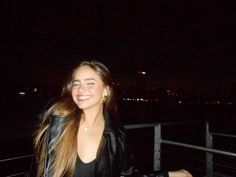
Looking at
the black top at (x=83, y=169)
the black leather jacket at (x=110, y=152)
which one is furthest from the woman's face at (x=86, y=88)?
the black top at (x=83, y=169)

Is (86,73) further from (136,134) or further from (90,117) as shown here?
(136,134)

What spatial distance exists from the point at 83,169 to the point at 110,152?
0.96ft

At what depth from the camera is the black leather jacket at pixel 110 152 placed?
2400 millimetres

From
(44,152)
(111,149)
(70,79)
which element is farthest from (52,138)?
(70,79)

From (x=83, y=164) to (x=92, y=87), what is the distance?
0.74 m

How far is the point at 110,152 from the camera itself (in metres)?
2.58

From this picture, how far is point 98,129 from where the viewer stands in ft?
9.36

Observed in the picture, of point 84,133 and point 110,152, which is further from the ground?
point 84,133

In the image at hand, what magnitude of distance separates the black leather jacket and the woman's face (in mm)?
266

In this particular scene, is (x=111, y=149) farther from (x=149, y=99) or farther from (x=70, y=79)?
(x=149, y=99)

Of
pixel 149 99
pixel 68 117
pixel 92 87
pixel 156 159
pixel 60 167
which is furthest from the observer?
pixel 149 99

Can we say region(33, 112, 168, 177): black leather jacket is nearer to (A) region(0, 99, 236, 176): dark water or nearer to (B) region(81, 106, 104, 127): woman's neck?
(B) region(81, 106, 104, 127): woman's neck

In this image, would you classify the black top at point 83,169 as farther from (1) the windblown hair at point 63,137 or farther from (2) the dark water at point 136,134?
(2) the dark water at point 136,134

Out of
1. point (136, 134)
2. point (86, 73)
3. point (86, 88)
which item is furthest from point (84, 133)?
point (136, 134)
